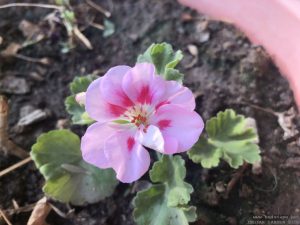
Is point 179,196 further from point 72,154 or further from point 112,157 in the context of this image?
point 72,154

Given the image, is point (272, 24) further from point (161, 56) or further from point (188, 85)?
point (161, 56)

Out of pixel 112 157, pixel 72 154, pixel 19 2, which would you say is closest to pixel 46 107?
pixel 72 154

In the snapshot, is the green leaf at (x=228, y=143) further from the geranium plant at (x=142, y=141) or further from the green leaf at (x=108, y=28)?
the green leaf at (x=108, y=28)

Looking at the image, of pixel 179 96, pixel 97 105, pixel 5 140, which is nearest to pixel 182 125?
pixel 179 96

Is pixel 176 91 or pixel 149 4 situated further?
pixel 149 4

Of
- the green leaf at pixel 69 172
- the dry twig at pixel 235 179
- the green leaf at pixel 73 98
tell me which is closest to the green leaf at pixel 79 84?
the green leaf at pixel 73 98

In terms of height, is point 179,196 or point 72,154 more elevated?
point 179,196
